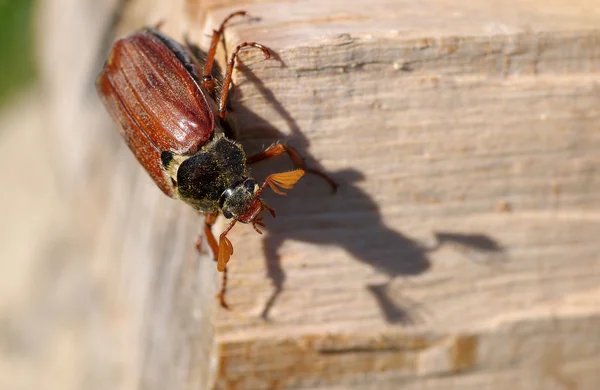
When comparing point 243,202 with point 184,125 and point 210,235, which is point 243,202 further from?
point 184,125

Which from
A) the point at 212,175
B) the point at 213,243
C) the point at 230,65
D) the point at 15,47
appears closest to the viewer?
the point at 230,65

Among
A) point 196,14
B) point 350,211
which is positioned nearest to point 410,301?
point 350,211

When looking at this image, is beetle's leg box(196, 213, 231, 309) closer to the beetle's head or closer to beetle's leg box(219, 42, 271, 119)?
the beetle's head

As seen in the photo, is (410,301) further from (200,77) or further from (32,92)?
(32,92)

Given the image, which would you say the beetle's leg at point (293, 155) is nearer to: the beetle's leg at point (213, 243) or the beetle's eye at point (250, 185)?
the beetle's eye at point (250, 185)

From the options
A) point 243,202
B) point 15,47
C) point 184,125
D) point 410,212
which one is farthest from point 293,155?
point 15,47

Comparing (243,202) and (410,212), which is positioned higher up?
(243,202)
